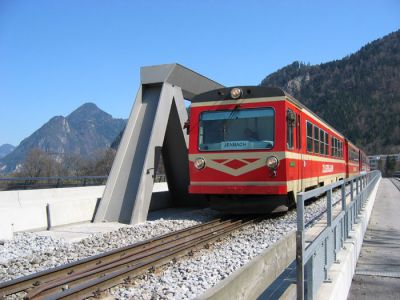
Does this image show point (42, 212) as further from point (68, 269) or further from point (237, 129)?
point (237, 129)

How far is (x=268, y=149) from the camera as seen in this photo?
1172 cm

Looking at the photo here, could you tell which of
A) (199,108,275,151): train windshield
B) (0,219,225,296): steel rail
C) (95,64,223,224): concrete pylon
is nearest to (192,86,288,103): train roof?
(199,108,275,151): train windshield

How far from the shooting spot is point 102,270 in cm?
681

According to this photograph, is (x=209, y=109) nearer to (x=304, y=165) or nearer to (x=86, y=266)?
(x=304, y=165)

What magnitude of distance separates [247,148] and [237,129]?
23.1 inches

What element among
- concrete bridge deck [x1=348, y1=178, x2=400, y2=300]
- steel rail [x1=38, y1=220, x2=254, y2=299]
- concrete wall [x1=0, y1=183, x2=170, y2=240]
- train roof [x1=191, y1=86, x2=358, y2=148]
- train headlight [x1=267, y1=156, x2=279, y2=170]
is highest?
train roof [x1=191, y1=86, x2=358, y2=148]

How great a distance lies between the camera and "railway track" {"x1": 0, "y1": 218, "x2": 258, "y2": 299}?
5.85 meters

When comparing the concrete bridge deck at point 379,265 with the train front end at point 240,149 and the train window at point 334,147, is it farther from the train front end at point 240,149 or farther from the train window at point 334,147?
the train window at point 334,147

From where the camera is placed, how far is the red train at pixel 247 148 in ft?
38.4

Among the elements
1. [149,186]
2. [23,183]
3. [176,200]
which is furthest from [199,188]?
[23,183]

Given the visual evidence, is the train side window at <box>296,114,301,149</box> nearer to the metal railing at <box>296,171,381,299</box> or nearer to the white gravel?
the white gravel

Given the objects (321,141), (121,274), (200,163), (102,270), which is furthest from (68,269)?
(321,141)

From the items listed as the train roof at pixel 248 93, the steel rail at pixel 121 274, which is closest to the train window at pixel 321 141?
the train roof at pixel 248 93

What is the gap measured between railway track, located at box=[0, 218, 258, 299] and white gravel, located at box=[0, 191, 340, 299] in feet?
0.60
